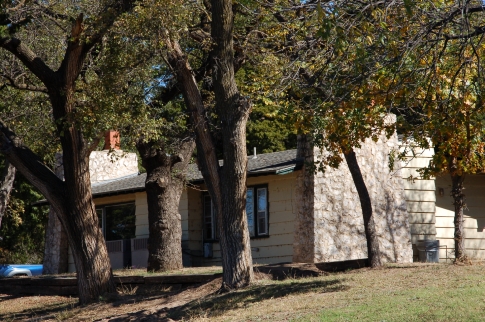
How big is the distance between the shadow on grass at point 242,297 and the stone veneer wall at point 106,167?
13687 mm

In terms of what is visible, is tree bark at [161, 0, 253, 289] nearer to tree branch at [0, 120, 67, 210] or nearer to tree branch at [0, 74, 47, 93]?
tree branch at [0, 120, 67, 210]

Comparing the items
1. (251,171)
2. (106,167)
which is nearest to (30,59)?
(251,171)

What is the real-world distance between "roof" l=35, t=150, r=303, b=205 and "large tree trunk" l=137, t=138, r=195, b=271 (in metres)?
1.69

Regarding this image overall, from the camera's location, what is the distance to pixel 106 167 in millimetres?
26672

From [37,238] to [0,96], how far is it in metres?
19.5

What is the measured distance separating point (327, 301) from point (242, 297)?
166 centimetres

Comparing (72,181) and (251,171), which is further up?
(251,171)

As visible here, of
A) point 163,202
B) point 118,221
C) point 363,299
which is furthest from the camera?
point 118,221

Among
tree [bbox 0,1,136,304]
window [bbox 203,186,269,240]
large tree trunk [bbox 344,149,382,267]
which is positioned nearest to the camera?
tree [bbox 0,1,136,304]

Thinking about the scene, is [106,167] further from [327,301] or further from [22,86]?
[327,301]

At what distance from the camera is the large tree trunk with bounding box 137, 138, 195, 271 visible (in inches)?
729

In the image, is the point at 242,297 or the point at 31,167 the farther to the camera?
the point at 31,167

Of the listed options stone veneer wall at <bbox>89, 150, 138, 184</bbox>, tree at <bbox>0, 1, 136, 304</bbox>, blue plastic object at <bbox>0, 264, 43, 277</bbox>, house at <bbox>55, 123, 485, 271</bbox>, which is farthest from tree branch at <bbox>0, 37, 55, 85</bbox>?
blue plastic object at <bbox>0, 264, 43, 277</bbox>

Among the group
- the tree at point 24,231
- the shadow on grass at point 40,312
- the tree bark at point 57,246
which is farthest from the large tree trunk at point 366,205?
the tree at point 24,231
